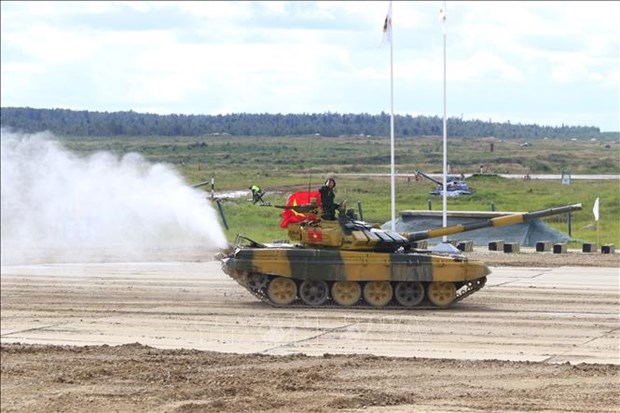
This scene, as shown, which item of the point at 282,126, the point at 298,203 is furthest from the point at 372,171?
the point at 298,203

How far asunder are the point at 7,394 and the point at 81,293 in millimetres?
12775

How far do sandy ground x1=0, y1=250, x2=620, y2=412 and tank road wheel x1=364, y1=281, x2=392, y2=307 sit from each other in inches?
19.3

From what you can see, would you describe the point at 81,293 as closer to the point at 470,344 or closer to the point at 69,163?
the point at 69,163

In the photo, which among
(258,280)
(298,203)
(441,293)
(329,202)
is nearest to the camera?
(441,293)

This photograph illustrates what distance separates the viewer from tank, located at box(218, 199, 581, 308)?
29.9 m

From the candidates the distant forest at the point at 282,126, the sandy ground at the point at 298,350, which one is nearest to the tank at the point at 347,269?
the sandy ground at the point at 298,350

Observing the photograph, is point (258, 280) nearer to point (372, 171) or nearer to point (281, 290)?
point (281, 290)

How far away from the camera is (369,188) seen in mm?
41250

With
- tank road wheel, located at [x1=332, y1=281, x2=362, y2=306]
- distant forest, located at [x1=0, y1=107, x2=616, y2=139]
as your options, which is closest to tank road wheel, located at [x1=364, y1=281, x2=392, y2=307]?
tank road wheel, located at [x1=332, y1=281, x2=362, y2=306]

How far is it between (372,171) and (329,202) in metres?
18.5

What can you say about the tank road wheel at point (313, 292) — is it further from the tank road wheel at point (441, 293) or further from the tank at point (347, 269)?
the tank road wheel at point (441, 293)

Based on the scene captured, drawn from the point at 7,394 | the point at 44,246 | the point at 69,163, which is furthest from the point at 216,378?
the point at 44,246

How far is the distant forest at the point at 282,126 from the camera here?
38791 mm

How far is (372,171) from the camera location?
4862cm
